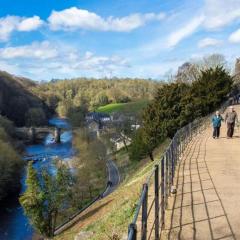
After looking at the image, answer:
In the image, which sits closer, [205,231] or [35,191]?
[205,231]

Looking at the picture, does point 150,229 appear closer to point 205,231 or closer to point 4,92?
point 205,231

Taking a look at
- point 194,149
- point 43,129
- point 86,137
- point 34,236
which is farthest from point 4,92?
point 194,149

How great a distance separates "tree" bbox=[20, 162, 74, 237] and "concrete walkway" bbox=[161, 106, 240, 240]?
71.1ft

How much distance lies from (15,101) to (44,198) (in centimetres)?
10925

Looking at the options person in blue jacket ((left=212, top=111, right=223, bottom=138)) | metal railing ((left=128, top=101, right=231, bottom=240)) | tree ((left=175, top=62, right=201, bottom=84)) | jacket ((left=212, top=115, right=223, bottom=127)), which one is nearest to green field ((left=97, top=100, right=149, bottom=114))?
tree ((left=175, top=62, right=201, bottom=84))

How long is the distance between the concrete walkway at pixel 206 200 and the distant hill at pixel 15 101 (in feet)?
401

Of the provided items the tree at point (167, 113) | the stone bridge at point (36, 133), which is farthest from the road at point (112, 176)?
the stone bridge at point (36, 133)

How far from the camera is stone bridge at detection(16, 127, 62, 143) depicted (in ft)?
376

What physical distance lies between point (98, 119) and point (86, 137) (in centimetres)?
4410

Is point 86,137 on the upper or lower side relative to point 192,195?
lower

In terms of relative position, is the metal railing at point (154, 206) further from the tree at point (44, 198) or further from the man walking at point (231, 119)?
the tree at point (44, 198)

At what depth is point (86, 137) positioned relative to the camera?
301 ft

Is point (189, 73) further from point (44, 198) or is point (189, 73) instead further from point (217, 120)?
point (217, 120)

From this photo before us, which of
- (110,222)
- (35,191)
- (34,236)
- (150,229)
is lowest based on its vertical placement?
(34,236)
